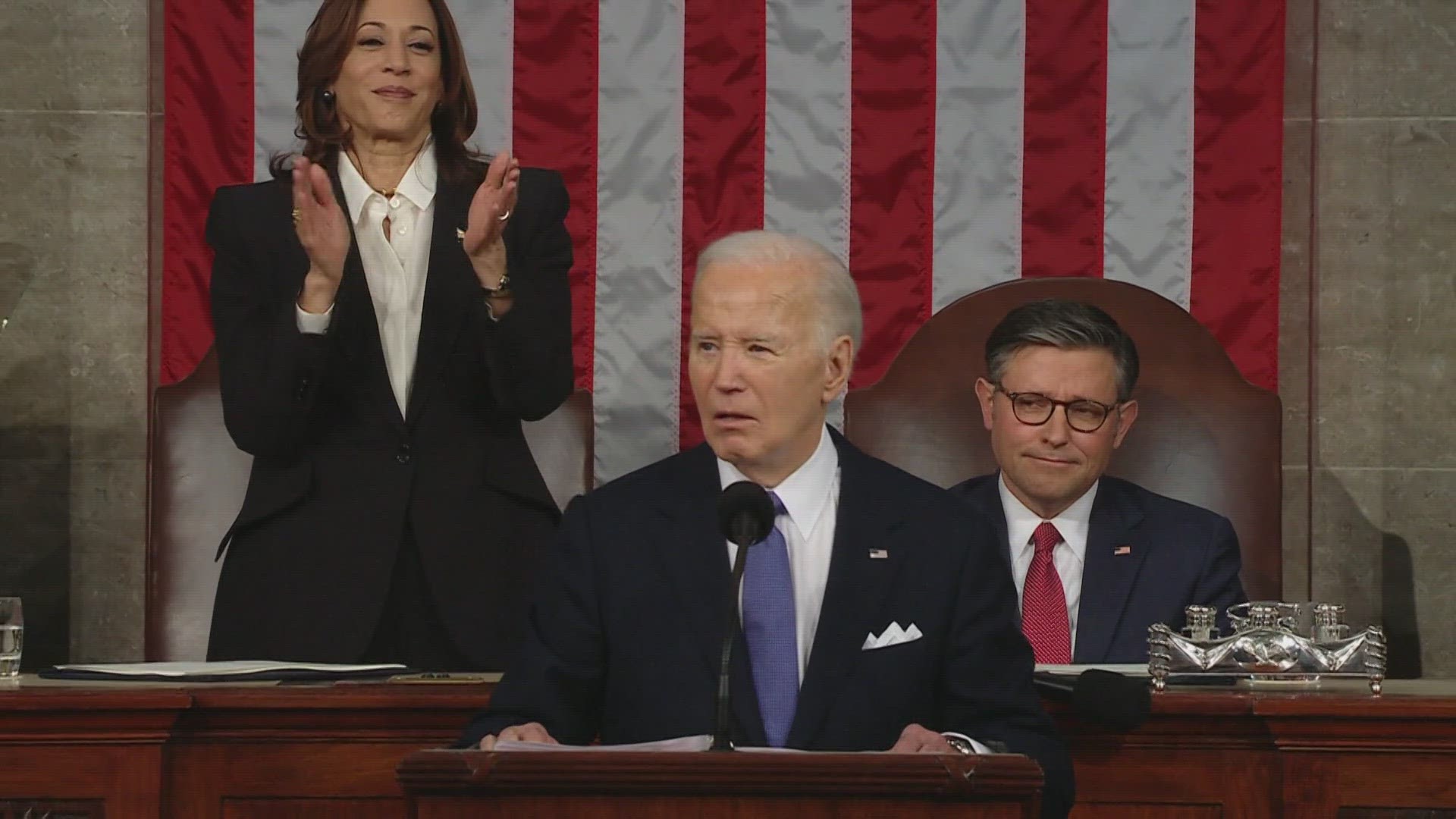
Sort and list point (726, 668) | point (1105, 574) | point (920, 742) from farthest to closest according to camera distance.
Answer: point (1105, 574) → point (920, 742) → point (726, 668)

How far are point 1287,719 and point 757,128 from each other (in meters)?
2.43

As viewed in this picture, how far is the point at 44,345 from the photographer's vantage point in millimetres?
4609

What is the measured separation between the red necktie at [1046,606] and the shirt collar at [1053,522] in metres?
0.02

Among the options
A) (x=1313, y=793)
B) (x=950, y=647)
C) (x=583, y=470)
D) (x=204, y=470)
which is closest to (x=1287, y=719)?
(x=1313, y=793)

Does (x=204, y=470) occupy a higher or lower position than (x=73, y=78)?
lower

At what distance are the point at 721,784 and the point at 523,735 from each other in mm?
446

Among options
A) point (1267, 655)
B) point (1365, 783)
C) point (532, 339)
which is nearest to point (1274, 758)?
point (1365, 783)

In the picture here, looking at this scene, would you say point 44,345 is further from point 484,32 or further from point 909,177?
point 909,177

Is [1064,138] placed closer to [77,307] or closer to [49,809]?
[77,307]

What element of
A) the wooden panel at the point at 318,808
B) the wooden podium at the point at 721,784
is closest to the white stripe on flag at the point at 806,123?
the wooden panel at the point at 318,808

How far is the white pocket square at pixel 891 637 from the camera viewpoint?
7.91ft

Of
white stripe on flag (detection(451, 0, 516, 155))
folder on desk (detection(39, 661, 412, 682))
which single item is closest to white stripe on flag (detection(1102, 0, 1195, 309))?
white stripe on flag (detection(451, 0, 516, 155))

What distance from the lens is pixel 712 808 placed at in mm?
1860

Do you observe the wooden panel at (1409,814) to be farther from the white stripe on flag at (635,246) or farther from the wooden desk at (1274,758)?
the white stripe on flag at (635,246)
